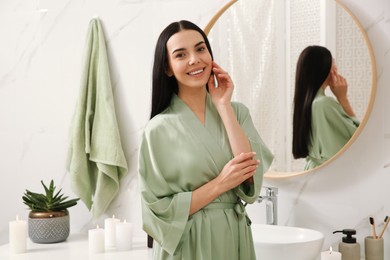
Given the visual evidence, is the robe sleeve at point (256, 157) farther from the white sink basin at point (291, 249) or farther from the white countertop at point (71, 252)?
the white countertop at point (71, 252)

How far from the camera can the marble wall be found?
2.09m

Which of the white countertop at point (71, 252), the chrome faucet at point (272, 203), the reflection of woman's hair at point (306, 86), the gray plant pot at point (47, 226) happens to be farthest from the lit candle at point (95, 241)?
the reflection of woman's hair at point (306, 86)

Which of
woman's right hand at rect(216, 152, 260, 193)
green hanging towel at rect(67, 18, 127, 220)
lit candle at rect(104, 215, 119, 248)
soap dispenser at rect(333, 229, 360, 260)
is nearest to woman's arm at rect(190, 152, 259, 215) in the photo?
woman's right hand at rect(216, 152, 260, 193)

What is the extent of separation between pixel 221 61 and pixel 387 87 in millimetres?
649

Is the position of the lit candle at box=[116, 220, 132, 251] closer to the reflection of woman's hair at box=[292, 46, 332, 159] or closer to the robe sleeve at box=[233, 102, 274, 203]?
the reflection of woman's hair at box=[292, 46, 332, 159]

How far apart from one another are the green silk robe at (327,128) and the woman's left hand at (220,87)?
2.28ft

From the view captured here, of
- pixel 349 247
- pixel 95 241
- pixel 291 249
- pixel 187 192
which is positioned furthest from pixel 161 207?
pixel 95 241

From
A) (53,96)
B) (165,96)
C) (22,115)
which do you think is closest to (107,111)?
(53,96)

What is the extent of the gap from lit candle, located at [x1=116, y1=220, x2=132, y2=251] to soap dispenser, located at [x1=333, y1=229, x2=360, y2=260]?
32.4 inches

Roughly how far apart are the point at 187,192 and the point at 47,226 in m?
1.16

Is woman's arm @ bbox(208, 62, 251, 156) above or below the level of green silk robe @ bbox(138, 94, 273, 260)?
above

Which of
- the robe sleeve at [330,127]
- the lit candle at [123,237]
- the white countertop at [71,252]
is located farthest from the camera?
the lit candle at [123,237]

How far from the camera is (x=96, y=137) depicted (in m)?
2.56

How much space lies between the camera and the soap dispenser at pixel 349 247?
78.7 inches
